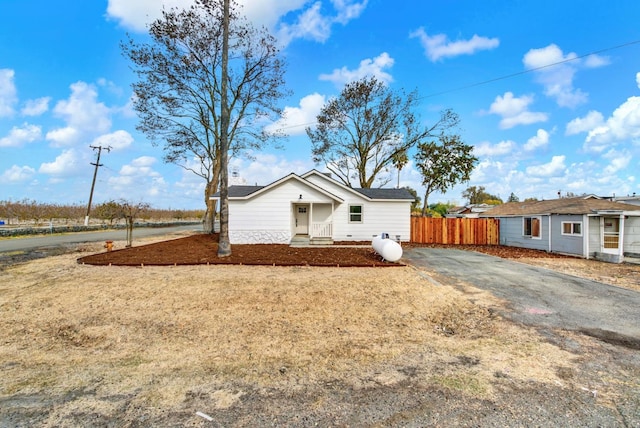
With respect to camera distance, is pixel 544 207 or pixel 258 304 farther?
pixel 544 207

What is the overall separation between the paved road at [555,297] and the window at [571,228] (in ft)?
17.9

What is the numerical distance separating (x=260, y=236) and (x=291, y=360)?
13169mm

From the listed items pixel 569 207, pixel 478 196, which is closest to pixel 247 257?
pixel 569 207

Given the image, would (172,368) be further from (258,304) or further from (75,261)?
(75,261)

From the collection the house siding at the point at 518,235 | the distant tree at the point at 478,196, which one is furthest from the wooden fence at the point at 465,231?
the distant tree at the point at 478,196

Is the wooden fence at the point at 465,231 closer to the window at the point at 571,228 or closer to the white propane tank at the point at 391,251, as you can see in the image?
the window at the point at 571,228

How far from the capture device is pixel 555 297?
7.79 meters

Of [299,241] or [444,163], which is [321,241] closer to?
[299,241]

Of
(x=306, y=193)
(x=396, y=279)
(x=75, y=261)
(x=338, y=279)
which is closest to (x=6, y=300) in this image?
(x=75, y=261)

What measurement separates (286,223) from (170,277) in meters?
8.84

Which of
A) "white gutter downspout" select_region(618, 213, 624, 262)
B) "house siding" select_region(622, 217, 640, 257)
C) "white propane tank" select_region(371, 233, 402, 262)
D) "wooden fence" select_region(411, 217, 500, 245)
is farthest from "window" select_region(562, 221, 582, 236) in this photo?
"white propane tank" select_region(371, 233, 402, 262)

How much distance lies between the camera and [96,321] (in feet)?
20.4

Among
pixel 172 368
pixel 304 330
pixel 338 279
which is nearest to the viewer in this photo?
pixel 172 368

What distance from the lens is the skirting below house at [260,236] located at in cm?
1734
